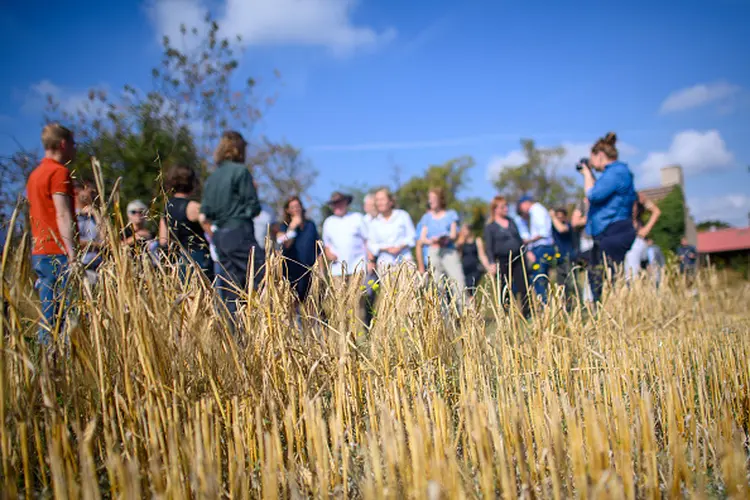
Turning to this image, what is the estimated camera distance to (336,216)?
6.19 metres

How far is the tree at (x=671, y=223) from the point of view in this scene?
1510cm

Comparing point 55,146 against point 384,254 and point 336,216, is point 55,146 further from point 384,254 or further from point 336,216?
point 384,254

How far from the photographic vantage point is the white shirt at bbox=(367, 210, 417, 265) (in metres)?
6.13

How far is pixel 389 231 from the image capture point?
6.17m

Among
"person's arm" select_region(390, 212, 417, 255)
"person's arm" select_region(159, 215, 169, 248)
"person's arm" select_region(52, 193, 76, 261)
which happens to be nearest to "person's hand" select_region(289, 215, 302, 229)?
"person's arm" select_region(390, 212, 417, 255)

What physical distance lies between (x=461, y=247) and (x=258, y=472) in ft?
26.6

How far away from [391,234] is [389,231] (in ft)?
0.14

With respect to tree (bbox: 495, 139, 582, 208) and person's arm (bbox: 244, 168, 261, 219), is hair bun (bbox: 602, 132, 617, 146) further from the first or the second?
tree (bbox: 495, 139, 582, 208)

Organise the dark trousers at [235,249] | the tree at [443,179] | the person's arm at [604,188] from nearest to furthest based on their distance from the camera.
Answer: the dark trousers at [235,249]
the person's arm at [604,188]
the tree at [443,179]

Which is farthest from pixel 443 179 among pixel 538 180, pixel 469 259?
pixel 469 259

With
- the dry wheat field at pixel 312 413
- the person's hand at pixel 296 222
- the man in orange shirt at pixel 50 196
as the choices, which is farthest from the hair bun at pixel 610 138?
the man in orange shirt at pixel 50 196

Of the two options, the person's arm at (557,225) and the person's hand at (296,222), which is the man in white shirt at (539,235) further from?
the person's hand at (296,222)

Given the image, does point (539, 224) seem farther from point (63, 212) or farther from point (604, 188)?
point (63, 212)

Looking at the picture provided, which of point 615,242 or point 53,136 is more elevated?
point 53,136
